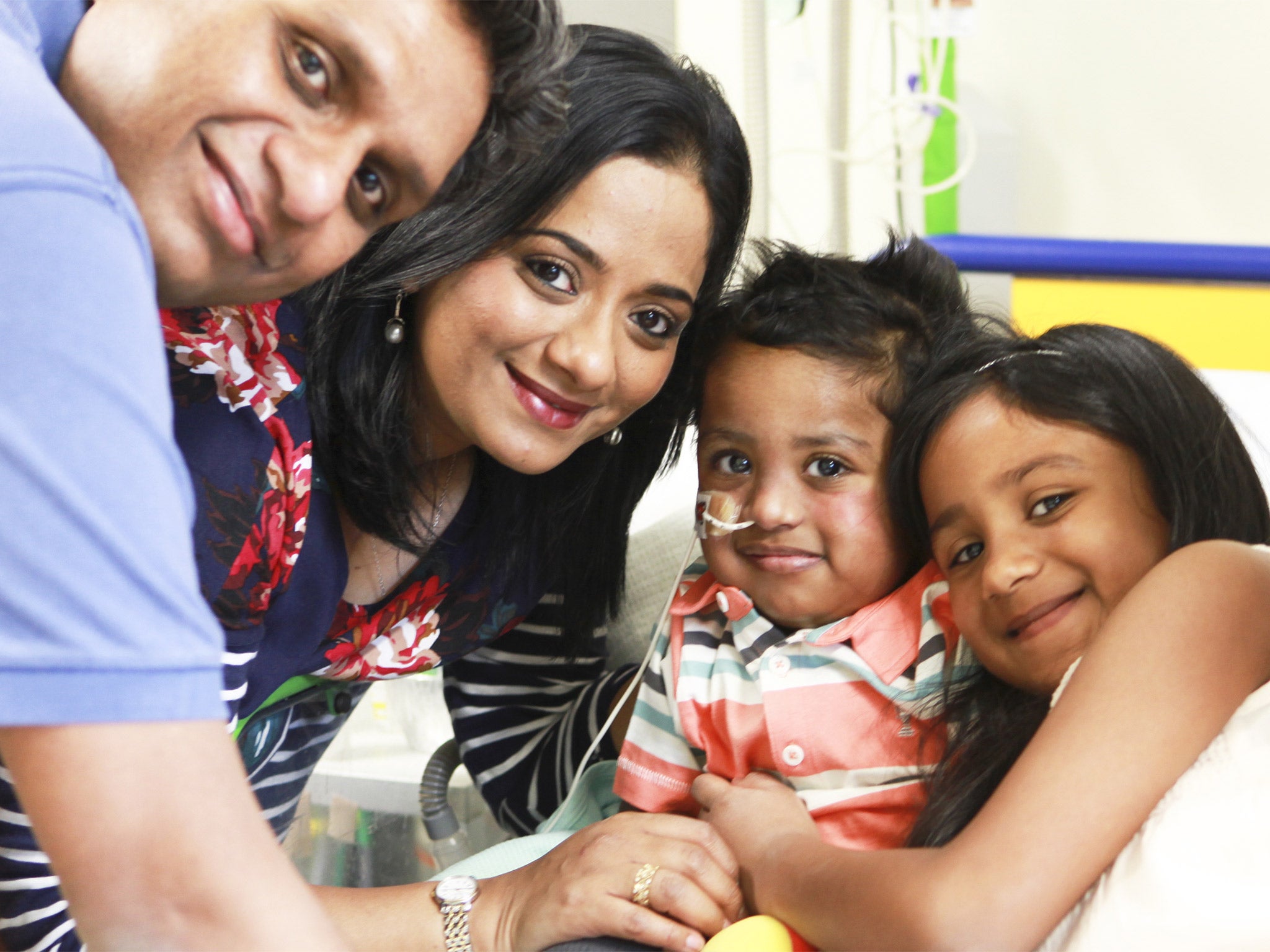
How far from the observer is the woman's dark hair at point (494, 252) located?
118 cm

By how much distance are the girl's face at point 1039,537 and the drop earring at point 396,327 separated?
0.57m

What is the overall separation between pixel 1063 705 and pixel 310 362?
0.79 metres

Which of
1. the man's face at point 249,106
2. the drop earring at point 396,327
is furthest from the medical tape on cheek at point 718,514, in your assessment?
the man's face at point 249,106

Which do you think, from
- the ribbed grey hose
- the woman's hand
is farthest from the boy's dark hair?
the ribbed grey hose

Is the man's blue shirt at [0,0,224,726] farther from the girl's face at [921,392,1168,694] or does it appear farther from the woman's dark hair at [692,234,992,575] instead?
the woman's dark hair at [692,234,992,575]

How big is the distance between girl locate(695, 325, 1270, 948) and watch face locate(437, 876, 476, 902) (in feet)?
0.81

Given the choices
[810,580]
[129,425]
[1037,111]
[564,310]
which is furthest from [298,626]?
[1037,111]

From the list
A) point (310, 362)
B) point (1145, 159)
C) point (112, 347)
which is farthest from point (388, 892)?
point (1145, 159)

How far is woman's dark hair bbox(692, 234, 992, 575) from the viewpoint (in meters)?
1.35

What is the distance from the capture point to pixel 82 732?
0.58 m

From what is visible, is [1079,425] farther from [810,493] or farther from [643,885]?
[643,885]

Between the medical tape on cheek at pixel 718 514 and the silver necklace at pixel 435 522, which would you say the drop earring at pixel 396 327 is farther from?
the medical tape on cheek at pixel 718 514

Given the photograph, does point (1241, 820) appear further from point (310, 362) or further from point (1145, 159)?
point (1145, 159)

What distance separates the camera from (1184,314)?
204 centimetres
